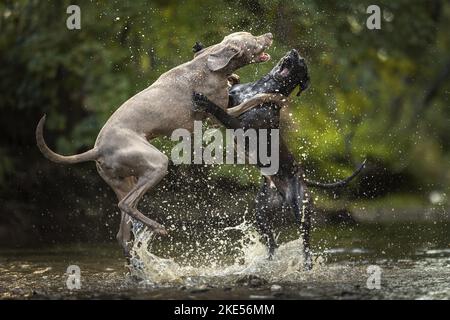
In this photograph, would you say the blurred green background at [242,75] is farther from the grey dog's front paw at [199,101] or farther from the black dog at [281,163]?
the grey dog's front paw at [199,101]

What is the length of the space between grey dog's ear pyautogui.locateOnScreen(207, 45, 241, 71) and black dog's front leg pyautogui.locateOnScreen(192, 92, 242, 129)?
10.5 inches

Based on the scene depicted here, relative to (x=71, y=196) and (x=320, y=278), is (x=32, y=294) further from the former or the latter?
(x=71, y=196)

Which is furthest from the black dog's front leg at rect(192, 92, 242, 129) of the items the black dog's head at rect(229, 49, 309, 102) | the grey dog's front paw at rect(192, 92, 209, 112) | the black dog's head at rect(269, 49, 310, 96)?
the black dog's head at rect(269, 49, 310, 96)

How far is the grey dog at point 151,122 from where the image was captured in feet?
22.4

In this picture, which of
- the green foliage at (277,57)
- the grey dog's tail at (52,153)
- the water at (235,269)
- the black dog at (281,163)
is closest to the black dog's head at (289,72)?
the black dog at (281,163)

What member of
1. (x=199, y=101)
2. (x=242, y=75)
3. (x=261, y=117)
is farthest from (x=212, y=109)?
(x=242, y=75)

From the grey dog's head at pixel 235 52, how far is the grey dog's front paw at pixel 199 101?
0.25 metres

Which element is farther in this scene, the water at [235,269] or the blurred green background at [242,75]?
the blurred green background at [242,75]

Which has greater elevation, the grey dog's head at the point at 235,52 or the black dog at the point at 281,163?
the grey dog's head at the point at 235,52

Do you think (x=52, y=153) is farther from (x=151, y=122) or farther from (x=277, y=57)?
(x=277, y=57)

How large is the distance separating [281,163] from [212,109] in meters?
0.79

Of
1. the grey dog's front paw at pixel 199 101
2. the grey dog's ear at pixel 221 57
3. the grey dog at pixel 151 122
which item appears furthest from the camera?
the grey dog's ear at pixel 221 57

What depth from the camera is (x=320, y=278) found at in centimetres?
691

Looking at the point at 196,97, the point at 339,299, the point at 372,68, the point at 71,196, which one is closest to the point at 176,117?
the point at 196,97
